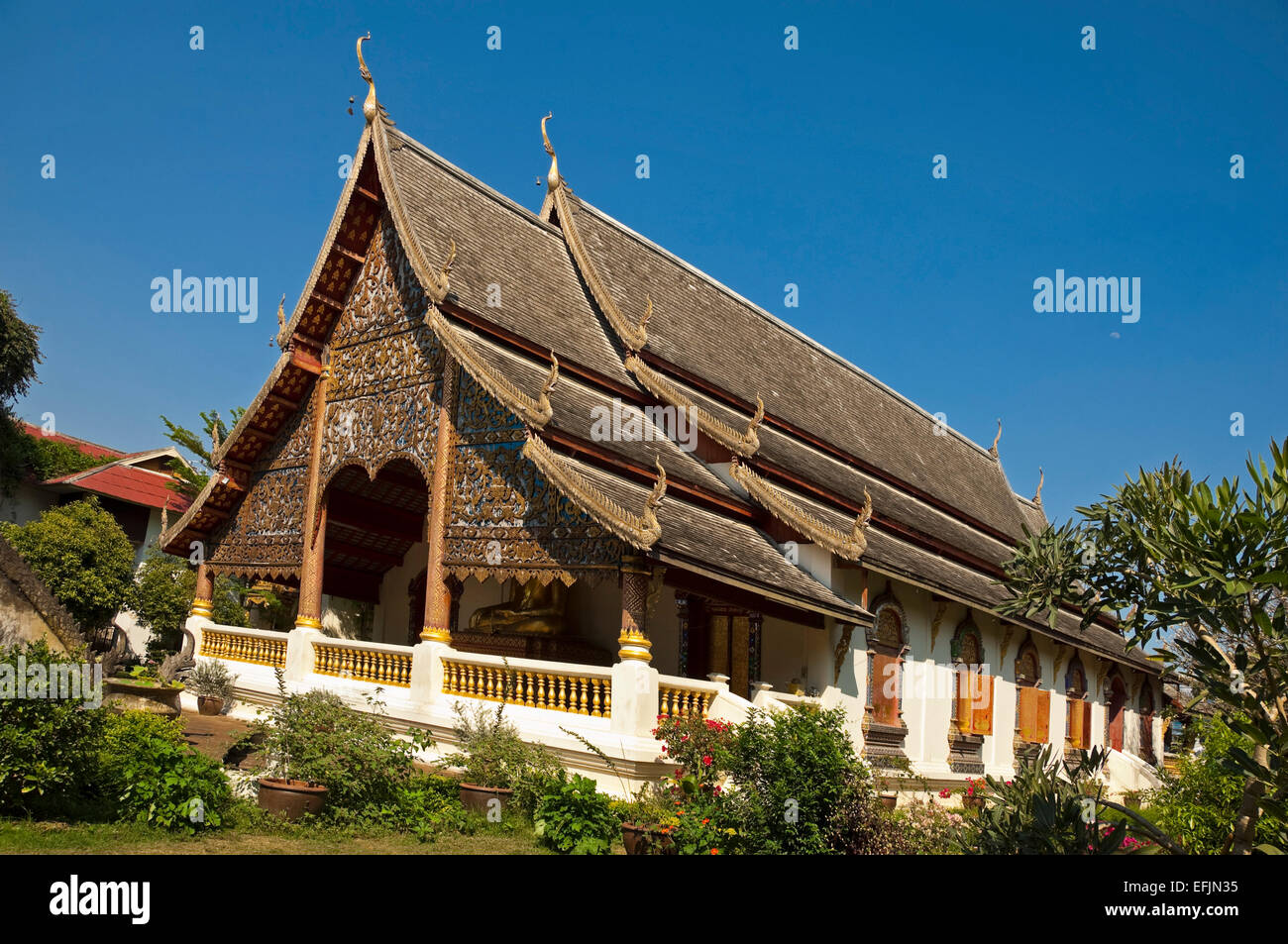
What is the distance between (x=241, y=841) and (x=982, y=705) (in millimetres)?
13324

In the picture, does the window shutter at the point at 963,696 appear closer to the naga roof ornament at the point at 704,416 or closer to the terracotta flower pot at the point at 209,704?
the naga roof ornament at the point at 704,416

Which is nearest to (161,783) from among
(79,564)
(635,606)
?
(635,606)

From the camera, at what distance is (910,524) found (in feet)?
59.9

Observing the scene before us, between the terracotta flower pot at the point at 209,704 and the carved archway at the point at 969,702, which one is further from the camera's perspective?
the carved archway at the point at 969,702

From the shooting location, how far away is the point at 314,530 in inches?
622

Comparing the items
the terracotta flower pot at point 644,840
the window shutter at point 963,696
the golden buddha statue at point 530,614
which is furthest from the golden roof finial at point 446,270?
the window shutter at point 963,696

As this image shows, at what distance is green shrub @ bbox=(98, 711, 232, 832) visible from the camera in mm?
8352

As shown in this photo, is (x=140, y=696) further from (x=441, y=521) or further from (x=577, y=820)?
(x=577, y=820)

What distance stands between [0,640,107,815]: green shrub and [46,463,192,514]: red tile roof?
23.6 m

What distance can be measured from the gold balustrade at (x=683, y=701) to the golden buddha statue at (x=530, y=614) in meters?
3.74

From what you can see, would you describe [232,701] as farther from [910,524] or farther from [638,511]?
[910,524]

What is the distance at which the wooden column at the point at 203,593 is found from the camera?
17.7 m

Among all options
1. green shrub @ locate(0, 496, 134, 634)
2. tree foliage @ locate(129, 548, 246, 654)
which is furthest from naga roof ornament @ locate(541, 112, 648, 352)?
green shrub @ locate(0, 496, 134, 634)
